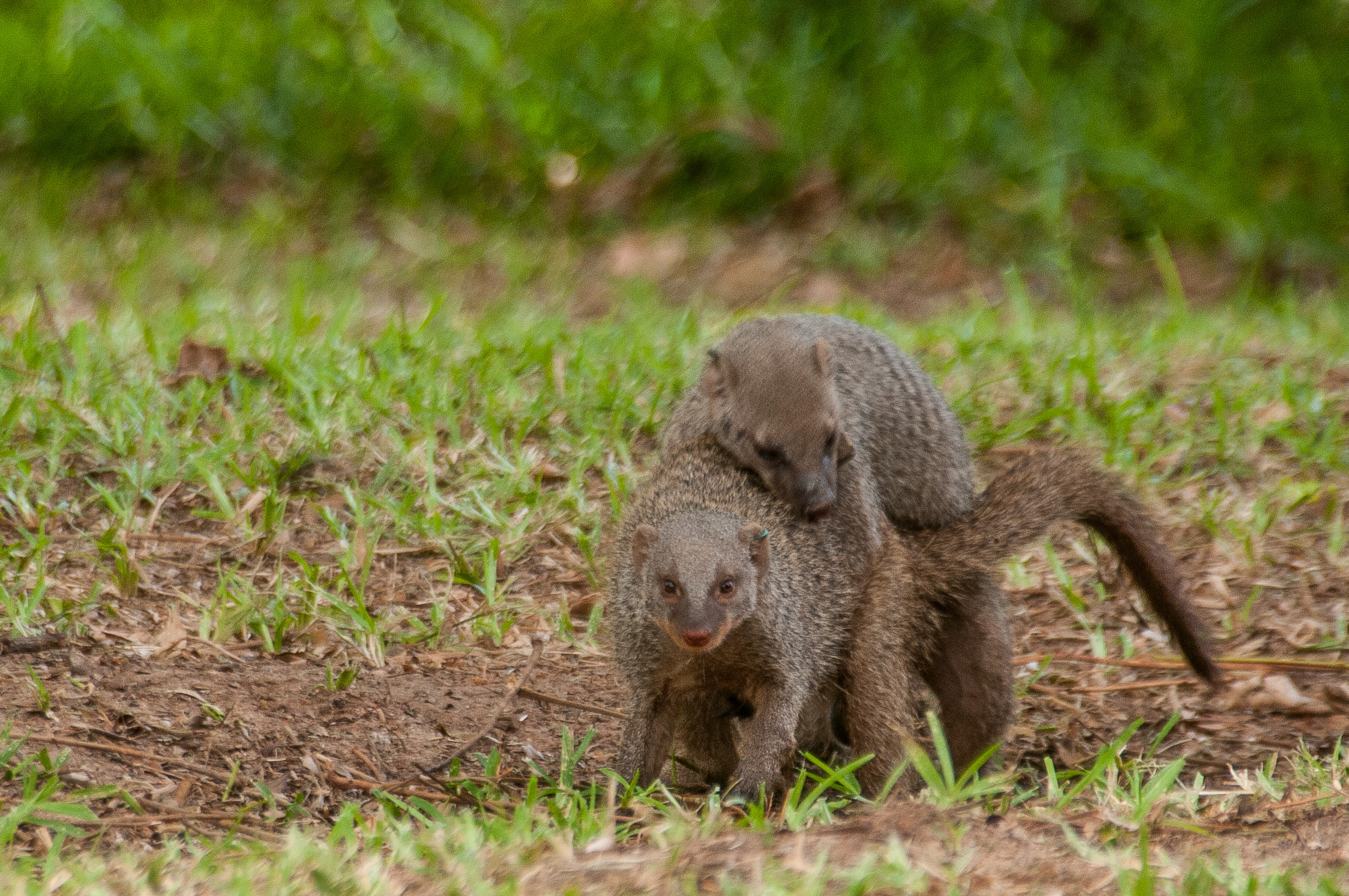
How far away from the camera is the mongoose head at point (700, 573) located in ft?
8.93

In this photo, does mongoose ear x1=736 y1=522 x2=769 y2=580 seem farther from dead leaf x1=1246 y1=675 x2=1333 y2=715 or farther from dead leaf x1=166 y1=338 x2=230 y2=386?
dead leaf x1=166 y1=338 x2=230 y2=386

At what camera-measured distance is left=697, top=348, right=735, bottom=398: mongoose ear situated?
334 cm

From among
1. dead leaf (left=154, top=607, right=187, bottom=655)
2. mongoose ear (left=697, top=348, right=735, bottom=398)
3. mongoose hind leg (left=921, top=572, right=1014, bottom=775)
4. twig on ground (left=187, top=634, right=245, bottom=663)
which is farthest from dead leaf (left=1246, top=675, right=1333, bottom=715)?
dead leaf (left=154, top=607, right=187, bottom=655)

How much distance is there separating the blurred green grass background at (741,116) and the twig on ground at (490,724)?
13.3 ft

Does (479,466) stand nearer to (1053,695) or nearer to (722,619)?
(722,619)

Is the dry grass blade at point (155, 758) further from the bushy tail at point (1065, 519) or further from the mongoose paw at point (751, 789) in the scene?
the bushy tail at point (1065, 519)

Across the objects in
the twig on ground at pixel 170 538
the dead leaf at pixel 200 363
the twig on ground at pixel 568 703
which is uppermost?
the dead leaf at pixel 200 363

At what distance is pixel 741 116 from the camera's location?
23.7 ft

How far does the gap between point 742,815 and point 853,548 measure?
2.38 feet

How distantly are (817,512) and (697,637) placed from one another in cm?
51

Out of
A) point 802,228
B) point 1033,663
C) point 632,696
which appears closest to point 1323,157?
point 802,228

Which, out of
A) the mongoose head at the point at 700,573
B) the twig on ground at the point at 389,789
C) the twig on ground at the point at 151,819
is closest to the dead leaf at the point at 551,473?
the mongoose head at the point at 700,573

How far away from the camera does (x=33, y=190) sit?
676 centimetres

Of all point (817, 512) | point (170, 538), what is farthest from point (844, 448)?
point (170, 538)
